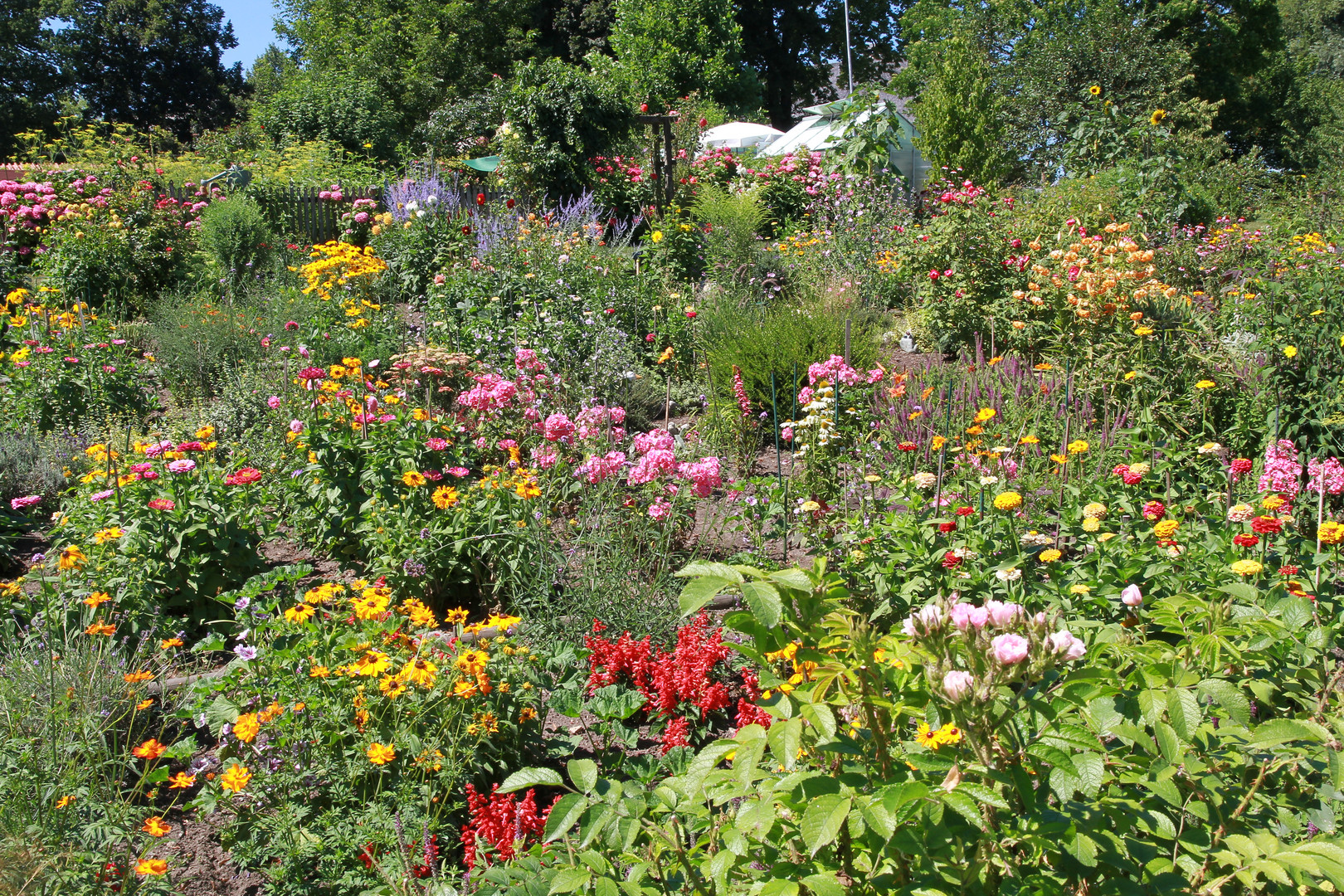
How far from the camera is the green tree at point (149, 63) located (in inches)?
1278

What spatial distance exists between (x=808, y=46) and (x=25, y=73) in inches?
1071

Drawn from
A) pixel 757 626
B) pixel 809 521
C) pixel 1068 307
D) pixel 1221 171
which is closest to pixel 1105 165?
pixel 1221 171

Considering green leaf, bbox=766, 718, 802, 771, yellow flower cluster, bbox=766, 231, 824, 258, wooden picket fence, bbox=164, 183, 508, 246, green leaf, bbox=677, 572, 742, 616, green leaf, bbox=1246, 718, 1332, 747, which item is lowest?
green leaf, bbox=1246, 718, 1332, 747

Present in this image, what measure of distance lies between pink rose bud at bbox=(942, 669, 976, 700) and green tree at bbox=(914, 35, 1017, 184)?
14487 mm

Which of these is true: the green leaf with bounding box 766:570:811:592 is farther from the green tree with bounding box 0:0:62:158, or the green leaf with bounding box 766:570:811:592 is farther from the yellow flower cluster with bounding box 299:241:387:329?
the green tree with bounding box 0:0:62:158

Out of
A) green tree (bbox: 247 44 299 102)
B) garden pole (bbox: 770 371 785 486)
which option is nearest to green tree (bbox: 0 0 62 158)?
green tree (bbox: 247 44 299 102)

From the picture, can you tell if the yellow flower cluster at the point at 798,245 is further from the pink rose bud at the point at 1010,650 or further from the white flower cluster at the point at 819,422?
the pink rose bud at the point at 1010,650

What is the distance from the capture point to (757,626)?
1.38m

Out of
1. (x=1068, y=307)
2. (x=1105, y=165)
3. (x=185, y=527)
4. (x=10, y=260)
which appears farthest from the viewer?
(x=1105, y=165)

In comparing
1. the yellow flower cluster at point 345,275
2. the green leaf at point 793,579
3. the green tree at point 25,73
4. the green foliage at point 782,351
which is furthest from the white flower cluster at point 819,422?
the green tree at point 25,73

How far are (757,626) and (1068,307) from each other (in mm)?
4736

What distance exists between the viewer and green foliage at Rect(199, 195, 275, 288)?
327 inches

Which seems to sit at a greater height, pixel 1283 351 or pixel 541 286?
pixel 541 286

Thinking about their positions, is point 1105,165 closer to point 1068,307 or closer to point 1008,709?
point 1068,307
